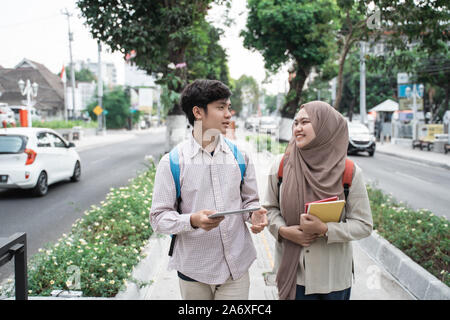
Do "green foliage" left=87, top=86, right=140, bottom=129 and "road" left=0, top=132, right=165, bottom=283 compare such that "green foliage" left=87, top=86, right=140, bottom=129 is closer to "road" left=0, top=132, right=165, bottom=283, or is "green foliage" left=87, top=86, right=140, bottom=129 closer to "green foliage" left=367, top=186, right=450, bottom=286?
"road" left=0, top=132, right=165, bottom=283

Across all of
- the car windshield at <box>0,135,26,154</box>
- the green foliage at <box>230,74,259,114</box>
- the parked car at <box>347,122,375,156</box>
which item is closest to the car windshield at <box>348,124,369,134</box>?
the parked car at <box>347,122,375,156</box>

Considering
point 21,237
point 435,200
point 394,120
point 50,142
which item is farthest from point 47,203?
point 394,120

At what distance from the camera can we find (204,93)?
2.19 metres

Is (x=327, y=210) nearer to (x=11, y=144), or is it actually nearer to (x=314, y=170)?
(x=314, y=170)

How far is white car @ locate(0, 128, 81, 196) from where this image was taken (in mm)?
8727

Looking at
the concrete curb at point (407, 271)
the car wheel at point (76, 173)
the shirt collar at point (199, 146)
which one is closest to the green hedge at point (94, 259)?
the shirt collar at point (199, 146)

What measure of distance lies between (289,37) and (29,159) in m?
10.4

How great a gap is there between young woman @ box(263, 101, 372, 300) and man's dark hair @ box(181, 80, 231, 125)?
0.46 metres

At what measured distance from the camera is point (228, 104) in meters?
2.27

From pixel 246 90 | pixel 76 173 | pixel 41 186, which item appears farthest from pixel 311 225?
pixel 246 90

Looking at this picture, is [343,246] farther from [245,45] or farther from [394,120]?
[394,120]

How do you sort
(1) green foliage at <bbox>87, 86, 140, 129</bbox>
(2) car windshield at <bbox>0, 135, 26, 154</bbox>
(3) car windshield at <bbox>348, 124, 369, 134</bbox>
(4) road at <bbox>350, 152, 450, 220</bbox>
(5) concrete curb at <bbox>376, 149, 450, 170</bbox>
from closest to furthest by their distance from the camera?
(4) road at <bbox>350, 152, 450, 220</bbox> < (2) car windshield at <bbox>0, 135, 26, 154</bbox> < (5) concrete curb at <bbox>376, 149, 450, 170</bbox> < (3) car windshield at <bbox>348, 124, 369, 134</bbox> < (1) green foliage at <bbox>87, 86, 140, 129</bbox>

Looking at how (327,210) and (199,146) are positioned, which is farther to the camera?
(199,146)
